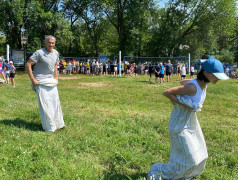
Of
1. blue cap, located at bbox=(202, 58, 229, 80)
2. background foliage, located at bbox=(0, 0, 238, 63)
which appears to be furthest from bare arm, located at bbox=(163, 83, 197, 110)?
background foliage, located at bbox=(0, 0, 238, 63)

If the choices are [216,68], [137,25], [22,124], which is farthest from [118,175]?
[137,25]

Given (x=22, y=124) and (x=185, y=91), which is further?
(x=22, y=124)

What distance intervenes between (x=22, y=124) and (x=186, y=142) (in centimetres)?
408

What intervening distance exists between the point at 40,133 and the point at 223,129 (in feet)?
14.3

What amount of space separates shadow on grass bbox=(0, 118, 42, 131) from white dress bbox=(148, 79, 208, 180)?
10.9 ft

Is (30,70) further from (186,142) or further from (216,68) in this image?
(216,68)

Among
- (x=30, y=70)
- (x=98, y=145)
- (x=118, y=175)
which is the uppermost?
(x=30, y=70)

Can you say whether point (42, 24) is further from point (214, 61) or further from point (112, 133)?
point (214, 61)

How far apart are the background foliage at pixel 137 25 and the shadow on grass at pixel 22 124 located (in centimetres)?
2270

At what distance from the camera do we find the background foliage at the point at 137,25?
2795 centimetres

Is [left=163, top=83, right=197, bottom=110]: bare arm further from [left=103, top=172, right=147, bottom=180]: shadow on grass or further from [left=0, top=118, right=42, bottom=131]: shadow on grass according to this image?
[left=0, top=118, right=42, bottom=131]: shadow on grass

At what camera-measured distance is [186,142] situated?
2754 mm

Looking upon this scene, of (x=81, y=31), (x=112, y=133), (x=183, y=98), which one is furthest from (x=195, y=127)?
(x=81, y=31)

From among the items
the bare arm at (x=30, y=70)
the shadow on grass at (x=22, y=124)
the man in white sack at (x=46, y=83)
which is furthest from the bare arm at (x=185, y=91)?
the shadow on grass at (x=22, y=124)
